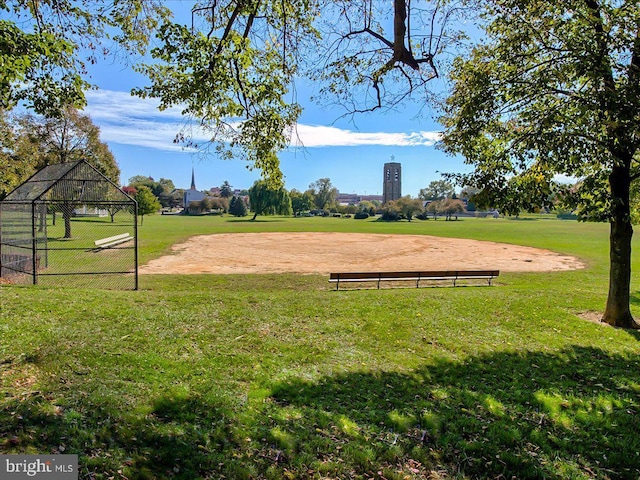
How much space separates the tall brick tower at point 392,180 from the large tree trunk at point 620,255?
458 feet

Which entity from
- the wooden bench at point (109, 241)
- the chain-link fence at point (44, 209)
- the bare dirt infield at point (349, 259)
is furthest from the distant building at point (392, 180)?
the chain-link fence at point (44, 209)

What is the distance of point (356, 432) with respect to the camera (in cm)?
398

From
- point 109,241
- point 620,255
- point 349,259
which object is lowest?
point 349,259

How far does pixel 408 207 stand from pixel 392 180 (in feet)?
207

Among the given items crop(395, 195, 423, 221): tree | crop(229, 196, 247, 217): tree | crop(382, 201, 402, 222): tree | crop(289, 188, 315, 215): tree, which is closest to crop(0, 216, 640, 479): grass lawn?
crop(382, 201, 402, 222): tree

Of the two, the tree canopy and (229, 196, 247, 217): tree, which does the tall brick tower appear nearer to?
(229, 196, 247, 217): tree

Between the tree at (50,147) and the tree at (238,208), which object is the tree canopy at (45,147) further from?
the tree at (238,208)

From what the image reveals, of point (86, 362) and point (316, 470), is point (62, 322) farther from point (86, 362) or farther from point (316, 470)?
point (316, 470)

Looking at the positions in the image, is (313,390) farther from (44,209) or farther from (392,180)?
(392,180)

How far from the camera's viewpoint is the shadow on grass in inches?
134

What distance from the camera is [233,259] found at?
75.3 ft

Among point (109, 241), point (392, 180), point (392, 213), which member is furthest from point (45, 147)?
point (392, 180)

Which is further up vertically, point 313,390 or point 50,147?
point 50,147

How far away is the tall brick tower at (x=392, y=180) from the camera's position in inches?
5920
